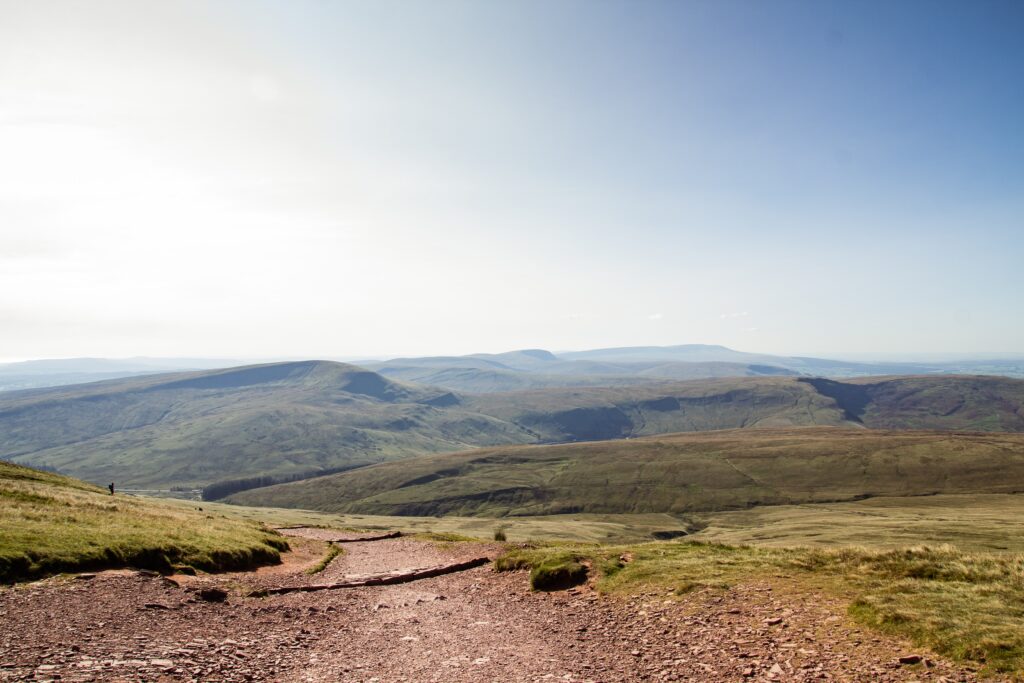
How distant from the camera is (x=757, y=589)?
19391 millimetres

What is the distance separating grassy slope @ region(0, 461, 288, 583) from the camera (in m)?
22.1

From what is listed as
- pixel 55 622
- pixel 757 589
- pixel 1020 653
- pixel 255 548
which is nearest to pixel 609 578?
pixel 757 589

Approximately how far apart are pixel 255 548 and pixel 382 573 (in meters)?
9.93

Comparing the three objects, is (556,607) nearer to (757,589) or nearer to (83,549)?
(757,589)

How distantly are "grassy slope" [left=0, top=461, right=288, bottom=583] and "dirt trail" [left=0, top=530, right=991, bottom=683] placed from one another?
103 inches

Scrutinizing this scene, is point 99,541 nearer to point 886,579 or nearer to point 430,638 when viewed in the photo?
point 430,638

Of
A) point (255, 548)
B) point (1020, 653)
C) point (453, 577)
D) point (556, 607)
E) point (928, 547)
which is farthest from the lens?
point (255, 548)

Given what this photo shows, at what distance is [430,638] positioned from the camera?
18312 millimetres

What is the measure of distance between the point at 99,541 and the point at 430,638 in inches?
753

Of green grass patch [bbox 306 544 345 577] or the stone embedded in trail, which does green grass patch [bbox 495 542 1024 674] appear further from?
the stone embedded in trail

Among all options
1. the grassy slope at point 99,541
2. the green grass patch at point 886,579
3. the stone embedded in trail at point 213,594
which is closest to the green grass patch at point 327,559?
the grassy slope at point 99,541

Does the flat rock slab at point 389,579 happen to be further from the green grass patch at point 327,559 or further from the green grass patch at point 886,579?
the green grass patch at point 327,559

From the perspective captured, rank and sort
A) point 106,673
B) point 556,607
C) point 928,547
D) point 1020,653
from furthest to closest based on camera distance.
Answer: point 928,547 → point 556,607 → point 106,673 → point 1020,653

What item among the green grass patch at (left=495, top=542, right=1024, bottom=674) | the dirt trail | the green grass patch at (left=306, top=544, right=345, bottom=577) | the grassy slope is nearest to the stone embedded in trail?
the dirt trail
